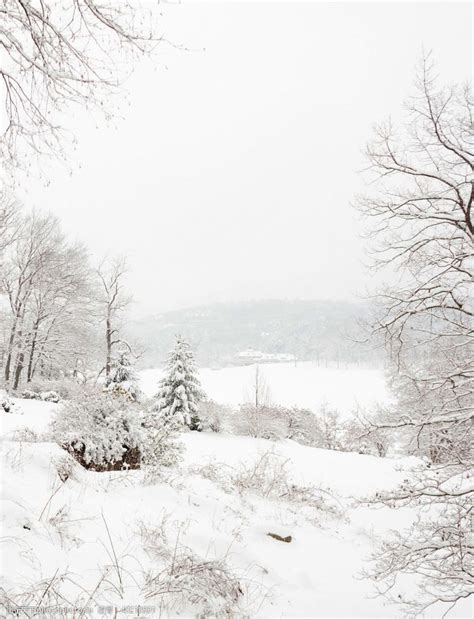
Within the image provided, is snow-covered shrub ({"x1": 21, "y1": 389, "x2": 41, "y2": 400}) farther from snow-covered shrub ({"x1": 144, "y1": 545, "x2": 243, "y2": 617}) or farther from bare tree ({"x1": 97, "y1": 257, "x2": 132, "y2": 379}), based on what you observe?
snow-covered shrub ({"x1": 144, "y1": 545, "x2": 243, "y2": 617})

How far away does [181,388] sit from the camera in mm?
23641

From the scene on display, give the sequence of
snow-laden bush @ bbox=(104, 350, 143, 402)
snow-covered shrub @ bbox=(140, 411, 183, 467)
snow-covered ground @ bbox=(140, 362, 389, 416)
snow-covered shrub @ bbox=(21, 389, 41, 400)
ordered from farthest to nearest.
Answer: snow-covered ground @ bbox=(140, 362, 389, 416) → snow-laden bush @ bbox=(104, 350, 143, 402) → snow-covered shrub @ bbox=(21, 389, 41, 400) → snow-covered shrub @ bbox=(140, 411, 183, 467)

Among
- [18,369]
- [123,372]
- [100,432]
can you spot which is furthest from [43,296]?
[100,432]

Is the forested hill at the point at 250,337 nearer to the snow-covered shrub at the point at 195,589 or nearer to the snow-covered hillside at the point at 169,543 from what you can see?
the snow-covered hillside at the point at 169,543

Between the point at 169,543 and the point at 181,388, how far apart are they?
20.2m

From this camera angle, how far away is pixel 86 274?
80.6 feet

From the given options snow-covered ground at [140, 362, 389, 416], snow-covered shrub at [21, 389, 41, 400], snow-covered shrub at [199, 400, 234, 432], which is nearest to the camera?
snow-covered shrub at [21, 389, 41, 400]

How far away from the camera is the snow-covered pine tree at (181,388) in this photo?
2339cm

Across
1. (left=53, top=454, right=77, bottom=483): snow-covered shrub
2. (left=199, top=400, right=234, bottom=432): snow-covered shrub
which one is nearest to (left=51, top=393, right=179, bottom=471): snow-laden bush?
(left=53, top=454, right=77, bottom=483): snow-covered shrub

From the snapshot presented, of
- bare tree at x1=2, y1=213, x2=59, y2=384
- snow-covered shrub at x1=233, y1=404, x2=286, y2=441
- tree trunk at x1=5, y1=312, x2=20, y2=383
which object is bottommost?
snow-covered shrub at x1=233, y1=404, x2=286, y2=441

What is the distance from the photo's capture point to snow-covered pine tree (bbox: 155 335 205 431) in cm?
2339

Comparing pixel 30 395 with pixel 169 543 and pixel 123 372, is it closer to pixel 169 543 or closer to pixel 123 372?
pixel 123 372

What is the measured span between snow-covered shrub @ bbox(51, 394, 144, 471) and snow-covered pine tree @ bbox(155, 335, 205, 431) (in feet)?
53.2

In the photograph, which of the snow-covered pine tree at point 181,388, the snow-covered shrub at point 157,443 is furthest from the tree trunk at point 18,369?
the snow-covered shrub at point 157,443
